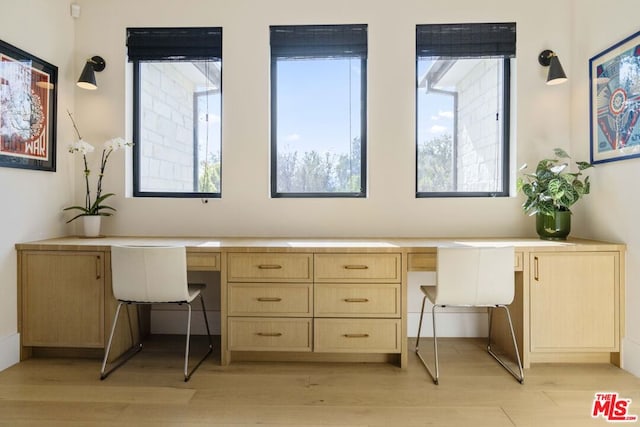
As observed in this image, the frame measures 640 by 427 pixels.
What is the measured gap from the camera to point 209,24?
287 centimetres

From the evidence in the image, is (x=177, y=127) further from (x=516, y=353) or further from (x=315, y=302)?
(x=516, y=353)

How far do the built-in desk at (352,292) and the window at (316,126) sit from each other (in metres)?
0.78

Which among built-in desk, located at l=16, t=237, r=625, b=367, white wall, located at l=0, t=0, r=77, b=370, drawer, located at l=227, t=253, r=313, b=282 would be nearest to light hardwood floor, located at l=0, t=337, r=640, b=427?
built-in desk, located at l=16, t=237, r=625, b=367

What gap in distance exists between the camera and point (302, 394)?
200cm

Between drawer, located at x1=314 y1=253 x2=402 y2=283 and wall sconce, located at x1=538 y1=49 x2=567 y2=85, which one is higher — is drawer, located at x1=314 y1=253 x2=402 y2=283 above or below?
below

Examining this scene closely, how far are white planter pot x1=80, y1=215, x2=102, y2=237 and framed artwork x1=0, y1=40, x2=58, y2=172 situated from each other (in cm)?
42

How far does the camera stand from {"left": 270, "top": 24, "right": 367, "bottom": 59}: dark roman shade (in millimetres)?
2832

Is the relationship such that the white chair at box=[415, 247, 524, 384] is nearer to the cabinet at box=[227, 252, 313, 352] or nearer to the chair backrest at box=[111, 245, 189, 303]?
the cabinet at box=[227, 252, 313, 352]

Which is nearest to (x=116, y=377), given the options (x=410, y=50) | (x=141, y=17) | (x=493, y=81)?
(x=141, y=17)

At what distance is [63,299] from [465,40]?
133 inches

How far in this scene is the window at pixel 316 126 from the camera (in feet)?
9.63

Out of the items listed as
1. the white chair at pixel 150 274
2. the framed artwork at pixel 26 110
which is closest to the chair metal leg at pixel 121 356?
the white chair at pixel 150 274

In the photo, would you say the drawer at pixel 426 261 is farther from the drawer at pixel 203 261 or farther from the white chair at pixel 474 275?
the drawer at pixel 203 261

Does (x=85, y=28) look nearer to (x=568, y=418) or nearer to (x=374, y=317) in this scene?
(x=374, y=317)
